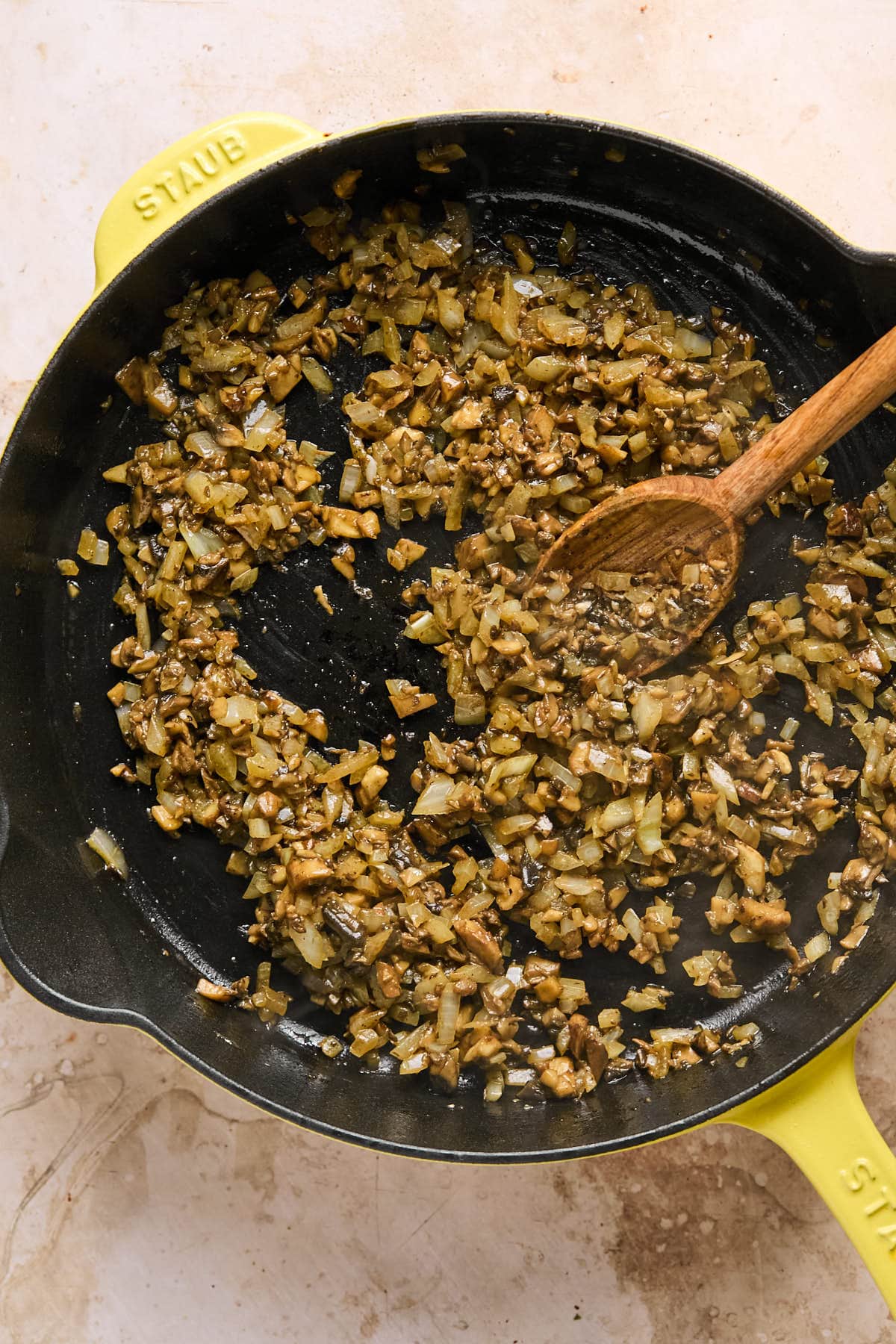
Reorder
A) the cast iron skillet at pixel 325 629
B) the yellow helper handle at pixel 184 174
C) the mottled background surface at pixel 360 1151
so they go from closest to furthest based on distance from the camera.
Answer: the yellow helper handle at pixel 184 174, the cast iron skillet at pixel 325 629, the mottled background surface at pixel 360 1151

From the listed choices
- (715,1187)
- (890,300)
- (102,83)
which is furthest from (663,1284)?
(102,83)

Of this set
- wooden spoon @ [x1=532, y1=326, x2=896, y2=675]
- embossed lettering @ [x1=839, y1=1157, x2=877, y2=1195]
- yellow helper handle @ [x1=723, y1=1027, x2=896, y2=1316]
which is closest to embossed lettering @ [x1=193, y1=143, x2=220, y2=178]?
wooden spoon @ [x1=532, y1=326, x2=896, y2=675]

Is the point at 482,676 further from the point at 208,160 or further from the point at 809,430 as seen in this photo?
the point at 208,160

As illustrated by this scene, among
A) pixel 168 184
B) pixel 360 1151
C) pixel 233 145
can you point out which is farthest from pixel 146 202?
pixel 360 1151

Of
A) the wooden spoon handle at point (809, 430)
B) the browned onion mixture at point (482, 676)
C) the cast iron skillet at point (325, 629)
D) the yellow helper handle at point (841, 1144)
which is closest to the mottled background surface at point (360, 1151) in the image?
the cast iron skillet at point (325, 629)

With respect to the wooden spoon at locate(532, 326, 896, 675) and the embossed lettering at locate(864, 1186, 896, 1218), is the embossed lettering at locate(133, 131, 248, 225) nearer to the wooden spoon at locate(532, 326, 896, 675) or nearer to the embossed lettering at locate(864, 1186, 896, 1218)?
the wooden spoon at locate(532, 326, 896, 675)

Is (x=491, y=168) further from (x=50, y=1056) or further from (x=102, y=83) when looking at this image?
(x=50, y=1056)

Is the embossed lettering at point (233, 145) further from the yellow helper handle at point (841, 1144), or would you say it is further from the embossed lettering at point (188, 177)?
the yellow helper handle at point (841, 1144)
